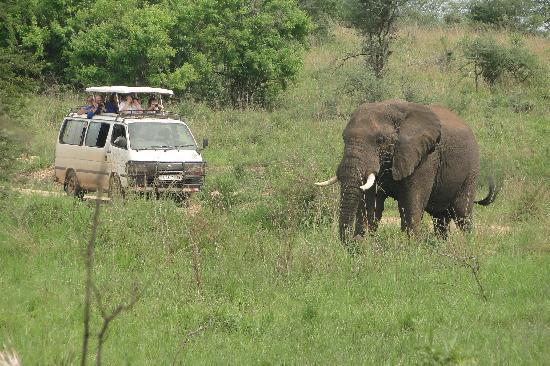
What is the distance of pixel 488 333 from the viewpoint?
26.0ft

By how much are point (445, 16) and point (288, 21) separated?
921 inches

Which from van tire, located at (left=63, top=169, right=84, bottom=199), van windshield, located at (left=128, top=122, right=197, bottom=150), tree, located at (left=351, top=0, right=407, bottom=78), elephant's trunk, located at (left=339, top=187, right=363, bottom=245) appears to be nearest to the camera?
elephant's trunk, located at (left=339, top=187, right=363, bottom=245)

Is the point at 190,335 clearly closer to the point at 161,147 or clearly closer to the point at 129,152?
the point at 129,152

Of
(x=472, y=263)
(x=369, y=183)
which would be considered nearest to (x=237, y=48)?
(x=369, y=183)

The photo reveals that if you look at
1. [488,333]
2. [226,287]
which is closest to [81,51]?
[226,287]

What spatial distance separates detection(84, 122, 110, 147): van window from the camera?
18344mm

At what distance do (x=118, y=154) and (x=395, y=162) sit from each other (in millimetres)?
7278

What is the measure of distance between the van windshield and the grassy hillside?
138 centimetres

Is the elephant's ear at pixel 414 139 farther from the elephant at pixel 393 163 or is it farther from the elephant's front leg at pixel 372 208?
the elephant's front leg at pixel 372 208

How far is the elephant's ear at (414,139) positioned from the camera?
1205 cm

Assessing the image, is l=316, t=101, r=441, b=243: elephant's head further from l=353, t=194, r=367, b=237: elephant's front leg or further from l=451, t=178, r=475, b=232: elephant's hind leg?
l=451, t=178, r=475, b=232: elephant's hind leg

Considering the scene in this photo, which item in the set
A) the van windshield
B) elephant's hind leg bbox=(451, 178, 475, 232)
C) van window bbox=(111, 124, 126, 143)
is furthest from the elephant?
van window bbox=(111, 124, 126, 143)

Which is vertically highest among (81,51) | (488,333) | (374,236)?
(488,333)

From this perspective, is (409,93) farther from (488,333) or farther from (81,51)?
(488,333)
